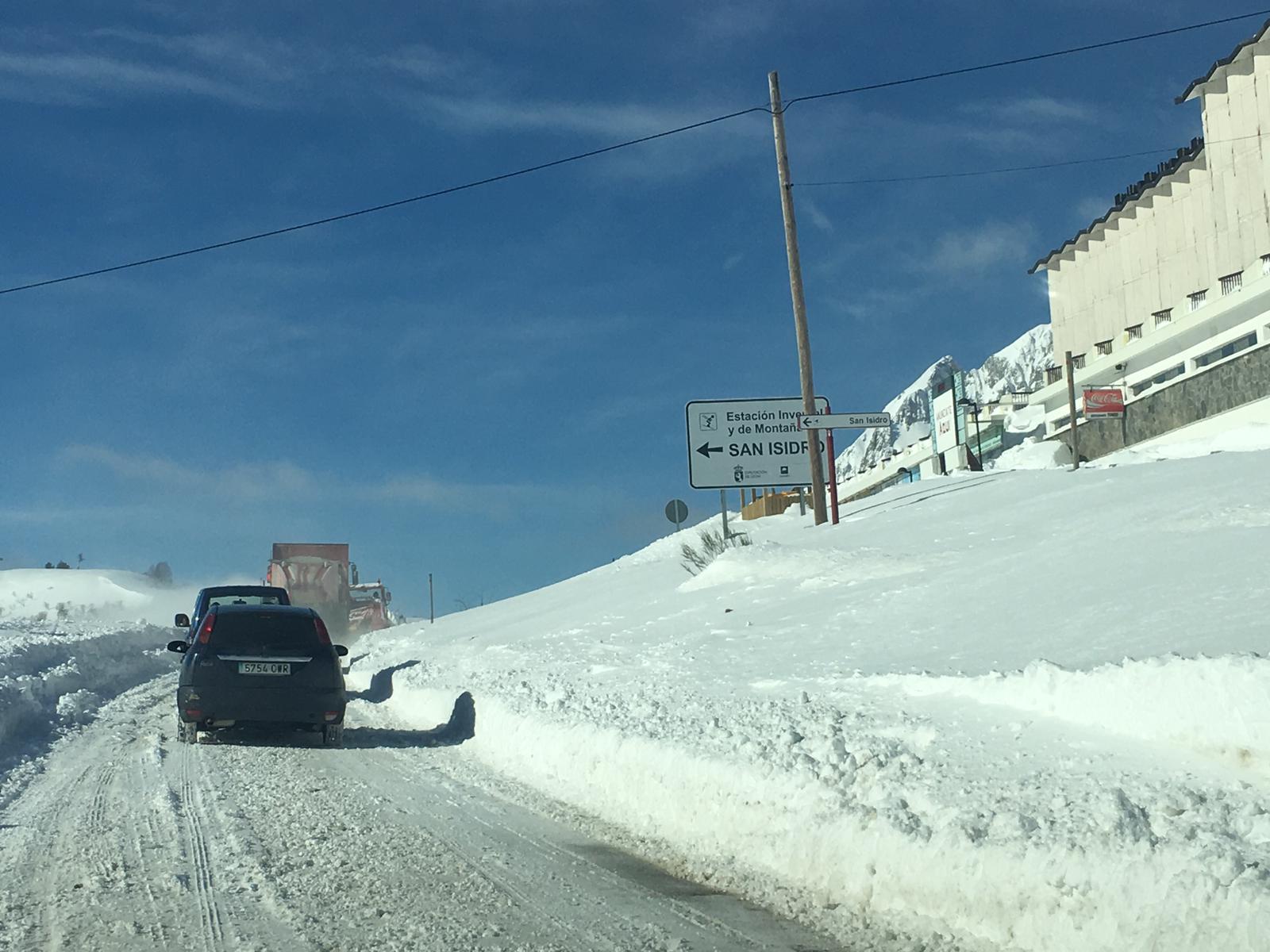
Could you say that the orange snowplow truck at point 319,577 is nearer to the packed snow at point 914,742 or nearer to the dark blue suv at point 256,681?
the packed snow at point 914,742

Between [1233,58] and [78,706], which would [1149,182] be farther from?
[78,706]

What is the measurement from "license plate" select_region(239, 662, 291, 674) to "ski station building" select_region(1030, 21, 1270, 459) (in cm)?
3297

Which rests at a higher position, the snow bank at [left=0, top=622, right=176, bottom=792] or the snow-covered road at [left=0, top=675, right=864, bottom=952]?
the snow bank at [left=0, top=622, right=176, bottom=792]

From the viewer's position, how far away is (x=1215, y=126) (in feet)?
201

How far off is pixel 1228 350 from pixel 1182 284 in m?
17.9

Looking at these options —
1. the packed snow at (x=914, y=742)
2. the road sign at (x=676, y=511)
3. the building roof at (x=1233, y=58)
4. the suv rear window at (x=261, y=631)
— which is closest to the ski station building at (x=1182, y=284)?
the building roof at (x=1233, y=58)

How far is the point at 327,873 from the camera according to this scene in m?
6.73

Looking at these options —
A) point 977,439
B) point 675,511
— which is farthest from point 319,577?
point 977,439

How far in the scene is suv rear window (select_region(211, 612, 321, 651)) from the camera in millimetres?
13102

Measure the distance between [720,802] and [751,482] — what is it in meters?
20.0

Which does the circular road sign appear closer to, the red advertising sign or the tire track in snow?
the tire track in snow

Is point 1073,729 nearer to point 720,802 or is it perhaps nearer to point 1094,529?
point 720,802

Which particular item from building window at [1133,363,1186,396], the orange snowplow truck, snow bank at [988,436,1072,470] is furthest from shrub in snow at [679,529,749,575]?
building window at [1133,363,1186,396]

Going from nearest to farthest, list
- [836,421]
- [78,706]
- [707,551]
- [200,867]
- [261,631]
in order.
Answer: [200,867] < [261,631] < [78,706] < [836,421] < [707,551]
